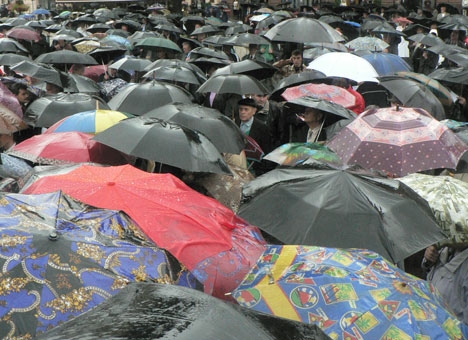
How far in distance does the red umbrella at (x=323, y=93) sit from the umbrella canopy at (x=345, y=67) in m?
1.25

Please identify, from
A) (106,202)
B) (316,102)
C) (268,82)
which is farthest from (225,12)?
(106,202)

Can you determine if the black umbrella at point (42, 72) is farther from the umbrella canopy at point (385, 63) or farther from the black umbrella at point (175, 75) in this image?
the umbrella canopy at point (385, 63)

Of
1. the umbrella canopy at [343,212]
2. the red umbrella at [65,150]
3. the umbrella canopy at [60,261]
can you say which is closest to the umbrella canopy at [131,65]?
the red umbrella at [65,150]

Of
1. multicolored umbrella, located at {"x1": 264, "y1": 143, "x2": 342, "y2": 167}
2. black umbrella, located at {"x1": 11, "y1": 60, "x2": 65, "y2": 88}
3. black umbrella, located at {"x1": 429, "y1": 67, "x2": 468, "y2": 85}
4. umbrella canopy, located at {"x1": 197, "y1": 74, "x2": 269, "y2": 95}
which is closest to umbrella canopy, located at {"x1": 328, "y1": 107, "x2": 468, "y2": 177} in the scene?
multicolored umbrella, located at {"x1": 264, "y1": 143, "x2": 342, "y2": 167}

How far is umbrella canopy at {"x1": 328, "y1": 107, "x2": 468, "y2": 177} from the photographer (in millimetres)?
5652

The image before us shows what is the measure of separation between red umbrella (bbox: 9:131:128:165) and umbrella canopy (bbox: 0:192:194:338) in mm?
1834

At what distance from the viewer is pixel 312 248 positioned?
3.74 metres

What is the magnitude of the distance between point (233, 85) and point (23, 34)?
29.7 ft

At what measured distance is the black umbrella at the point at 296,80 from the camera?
27.5ft

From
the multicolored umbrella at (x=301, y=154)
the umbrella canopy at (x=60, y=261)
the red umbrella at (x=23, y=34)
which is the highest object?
the umbrella canopy at (x=60, y=261)

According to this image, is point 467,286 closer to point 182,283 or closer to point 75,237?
point 182,283

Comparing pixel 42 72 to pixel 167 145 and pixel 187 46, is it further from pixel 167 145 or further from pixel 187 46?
pixel 187 46

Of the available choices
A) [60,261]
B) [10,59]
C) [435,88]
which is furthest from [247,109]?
[60,261]

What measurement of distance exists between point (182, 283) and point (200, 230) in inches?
25.3
